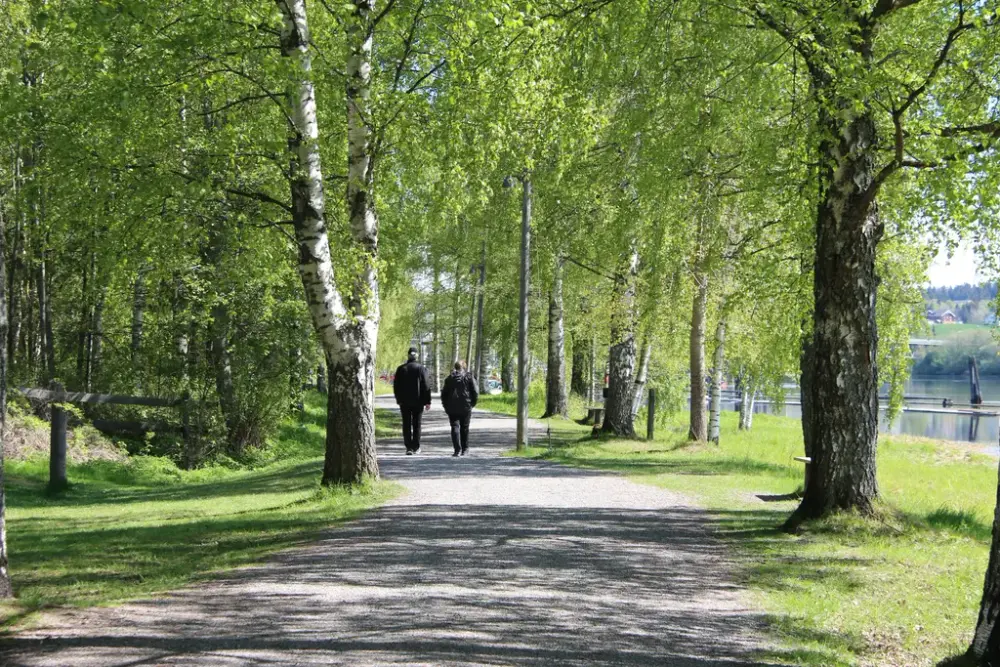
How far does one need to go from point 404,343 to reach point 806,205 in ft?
181

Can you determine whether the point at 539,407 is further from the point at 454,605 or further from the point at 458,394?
the point at 454,605

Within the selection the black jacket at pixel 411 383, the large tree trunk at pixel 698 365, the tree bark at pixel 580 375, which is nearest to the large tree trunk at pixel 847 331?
the black jacket at pixel 411 383

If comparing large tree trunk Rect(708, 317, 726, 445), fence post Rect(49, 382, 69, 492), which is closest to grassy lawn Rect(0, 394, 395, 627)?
fence post Rect(49, 382, 69, 492)

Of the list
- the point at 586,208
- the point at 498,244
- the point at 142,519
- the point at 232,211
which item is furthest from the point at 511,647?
the point at 498,244

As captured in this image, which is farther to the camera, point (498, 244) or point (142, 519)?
point (498, 244)

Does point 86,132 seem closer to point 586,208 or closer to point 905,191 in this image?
point 905,191

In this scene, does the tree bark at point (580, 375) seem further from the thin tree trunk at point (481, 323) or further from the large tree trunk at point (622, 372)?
the large tree trunk at point (622, 372)

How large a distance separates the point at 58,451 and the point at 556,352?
60.7ft

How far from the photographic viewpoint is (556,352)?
105ft

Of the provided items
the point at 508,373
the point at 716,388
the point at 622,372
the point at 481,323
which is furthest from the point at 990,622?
the point at 508,373

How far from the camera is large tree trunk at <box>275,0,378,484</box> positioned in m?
12.5

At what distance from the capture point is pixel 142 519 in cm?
1295

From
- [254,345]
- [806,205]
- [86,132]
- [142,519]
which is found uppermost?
[86,132]

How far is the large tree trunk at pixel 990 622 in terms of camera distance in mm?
5586
